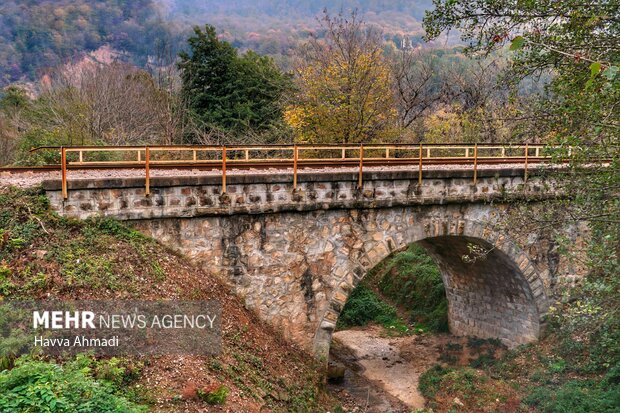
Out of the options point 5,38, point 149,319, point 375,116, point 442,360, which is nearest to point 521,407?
point 442,360

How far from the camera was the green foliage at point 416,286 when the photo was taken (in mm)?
22575

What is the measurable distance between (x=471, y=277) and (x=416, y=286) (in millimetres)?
5653

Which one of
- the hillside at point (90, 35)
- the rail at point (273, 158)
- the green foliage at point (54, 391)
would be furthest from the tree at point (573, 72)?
the hillside at point (90, 35)

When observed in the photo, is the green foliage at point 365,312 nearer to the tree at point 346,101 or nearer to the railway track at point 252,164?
the tree at point 346,101

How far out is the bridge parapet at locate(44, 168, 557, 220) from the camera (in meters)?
10.9

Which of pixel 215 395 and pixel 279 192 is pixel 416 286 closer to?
pixel 279 192

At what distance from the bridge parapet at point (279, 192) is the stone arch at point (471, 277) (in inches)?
29.8

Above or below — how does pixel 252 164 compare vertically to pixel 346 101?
below

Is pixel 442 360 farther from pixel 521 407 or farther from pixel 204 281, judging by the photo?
pixel 204 281

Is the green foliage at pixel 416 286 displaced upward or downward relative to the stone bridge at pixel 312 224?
downward

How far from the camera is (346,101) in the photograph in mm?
22359

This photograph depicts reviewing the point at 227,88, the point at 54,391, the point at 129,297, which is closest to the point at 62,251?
the point at 129,297

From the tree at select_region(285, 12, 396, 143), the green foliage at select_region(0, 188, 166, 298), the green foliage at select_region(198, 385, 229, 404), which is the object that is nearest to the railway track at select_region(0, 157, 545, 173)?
the green foliage at select_region(0, 188, 166, 298)

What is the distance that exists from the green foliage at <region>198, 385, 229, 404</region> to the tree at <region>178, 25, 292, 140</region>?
19.8 metres
